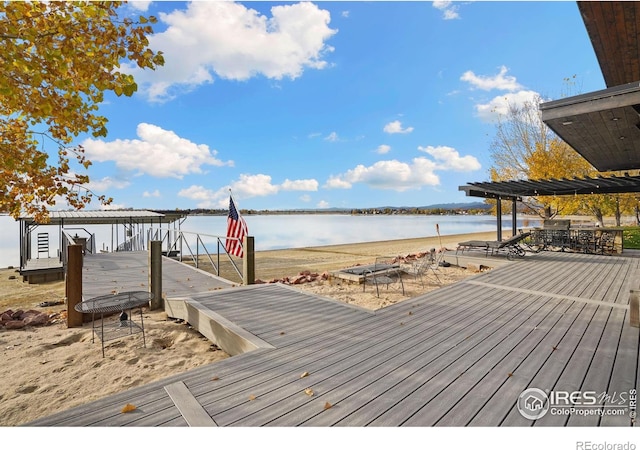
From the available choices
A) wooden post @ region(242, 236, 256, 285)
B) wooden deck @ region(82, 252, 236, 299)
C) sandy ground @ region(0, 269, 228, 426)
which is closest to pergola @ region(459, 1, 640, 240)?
wooden post @ region(242, 236, 256, 285)

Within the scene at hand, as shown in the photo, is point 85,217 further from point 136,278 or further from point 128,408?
point 128,408

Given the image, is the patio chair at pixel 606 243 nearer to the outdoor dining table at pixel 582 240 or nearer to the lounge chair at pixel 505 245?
the outdoor dining table at pixel 582 240

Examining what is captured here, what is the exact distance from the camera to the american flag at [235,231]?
738 cm

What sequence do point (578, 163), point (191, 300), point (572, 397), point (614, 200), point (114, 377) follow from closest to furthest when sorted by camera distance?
1. point (572, 397)
2. point (114, 377)
3. point (191, 300)
4. point (578, 163)
5. point (614, 200)

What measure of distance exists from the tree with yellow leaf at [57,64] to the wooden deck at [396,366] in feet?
9.56

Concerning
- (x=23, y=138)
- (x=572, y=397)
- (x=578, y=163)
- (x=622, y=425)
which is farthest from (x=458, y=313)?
(x=578, y=163)

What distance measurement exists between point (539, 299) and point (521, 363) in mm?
3088

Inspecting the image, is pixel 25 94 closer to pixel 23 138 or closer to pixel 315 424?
pixel 23 138

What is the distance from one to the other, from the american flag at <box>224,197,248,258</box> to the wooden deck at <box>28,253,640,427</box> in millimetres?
2107

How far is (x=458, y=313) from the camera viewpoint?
15.2 feet

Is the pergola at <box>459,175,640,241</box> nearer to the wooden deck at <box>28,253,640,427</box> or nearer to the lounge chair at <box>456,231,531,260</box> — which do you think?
the lounge chair at <box>456,231,531,260</box>

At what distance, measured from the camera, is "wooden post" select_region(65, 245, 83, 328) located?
5.26 m

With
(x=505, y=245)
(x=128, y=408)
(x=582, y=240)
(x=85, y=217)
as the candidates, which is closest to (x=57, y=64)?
(x=128, y=408)

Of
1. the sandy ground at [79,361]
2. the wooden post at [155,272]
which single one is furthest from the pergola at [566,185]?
the wooden post at [155,272]
